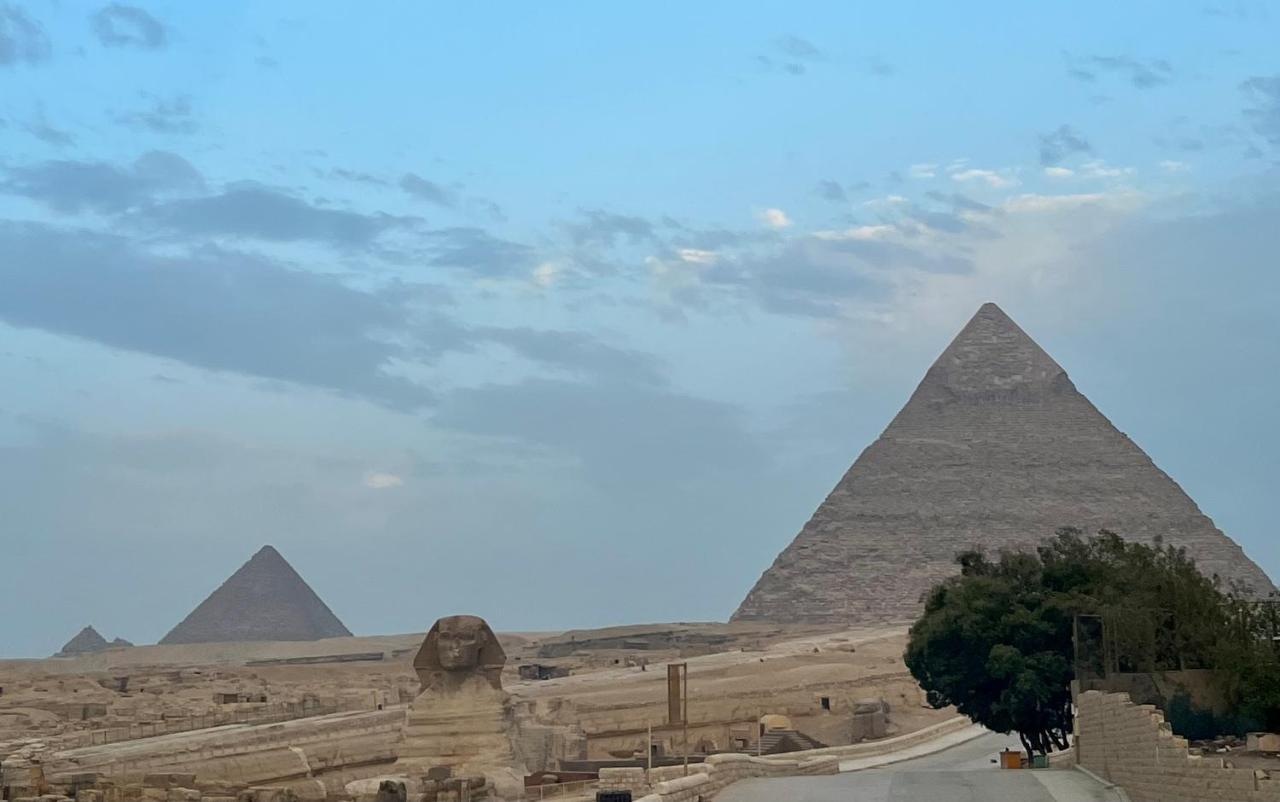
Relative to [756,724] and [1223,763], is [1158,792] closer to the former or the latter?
[1223,763]

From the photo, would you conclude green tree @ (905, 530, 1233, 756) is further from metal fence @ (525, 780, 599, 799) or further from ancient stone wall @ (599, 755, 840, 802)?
metal fence @ (525, 780, 599, 799)

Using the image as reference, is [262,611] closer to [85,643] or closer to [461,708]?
[85,643]

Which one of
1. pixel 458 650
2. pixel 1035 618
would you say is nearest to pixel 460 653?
pixel 458 650

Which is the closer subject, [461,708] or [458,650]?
[461,708]

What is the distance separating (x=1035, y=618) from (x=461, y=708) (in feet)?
38.1

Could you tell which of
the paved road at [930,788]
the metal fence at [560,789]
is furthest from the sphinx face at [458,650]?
the paved road at [930,788]

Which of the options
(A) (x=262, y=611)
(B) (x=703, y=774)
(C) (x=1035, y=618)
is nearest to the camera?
(B) (x=703, y=774)

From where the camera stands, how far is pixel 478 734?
778 inches

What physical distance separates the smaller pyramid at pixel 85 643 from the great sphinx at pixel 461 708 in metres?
153

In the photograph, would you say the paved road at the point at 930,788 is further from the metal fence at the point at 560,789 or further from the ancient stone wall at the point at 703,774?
the metal fence at the point at 560,789

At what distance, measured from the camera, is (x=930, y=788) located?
20.4m

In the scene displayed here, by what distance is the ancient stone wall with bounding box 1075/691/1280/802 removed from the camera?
1603cm

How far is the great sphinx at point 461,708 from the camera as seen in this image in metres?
19.5

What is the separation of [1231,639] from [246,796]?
12.1 metres
